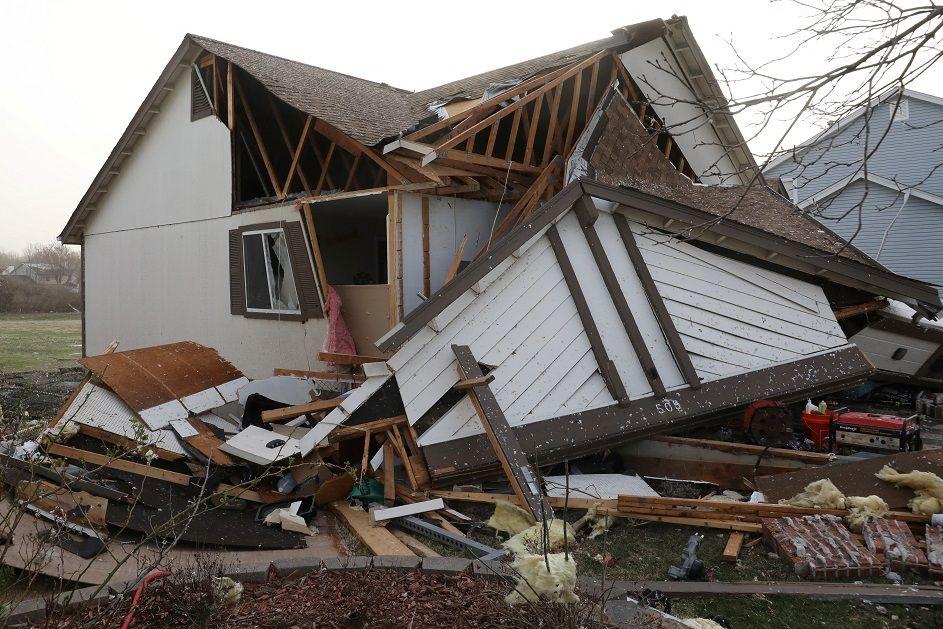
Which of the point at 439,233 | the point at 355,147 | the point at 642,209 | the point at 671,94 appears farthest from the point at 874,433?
the point at 355,147

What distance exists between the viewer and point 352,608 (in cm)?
370

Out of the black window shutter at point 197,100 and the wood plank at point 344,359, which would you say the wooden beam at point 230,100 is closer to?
the black window shutter at point 197,100

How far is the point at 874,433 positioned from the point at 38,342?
26.7m

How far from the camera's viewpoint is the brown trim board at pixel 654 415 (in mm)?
6945


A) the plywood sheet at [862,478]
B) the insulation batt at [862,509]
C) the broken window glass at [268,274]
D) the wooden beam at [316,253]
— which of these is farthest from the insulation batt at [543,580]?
the broken window glass at [268,274]

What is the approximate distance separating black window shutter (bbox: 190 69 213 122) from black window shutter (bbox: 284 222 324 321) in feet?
13.3

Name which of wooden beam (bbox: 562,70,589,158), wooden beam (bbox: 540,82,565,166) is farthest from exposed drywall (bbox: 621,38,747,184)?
wooden beam (bbox: 540,82,565,166)

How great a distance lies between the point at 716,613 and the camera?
443cm

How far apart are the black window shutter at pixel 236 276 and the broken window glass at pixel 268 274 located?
0.46 ft

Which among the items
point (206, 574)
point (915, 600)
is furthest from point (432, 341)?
point (915, 600)

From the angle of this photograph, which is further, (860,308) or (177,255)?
(177,255)

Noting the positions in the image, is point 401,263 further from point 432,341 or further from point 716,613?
point 716,613

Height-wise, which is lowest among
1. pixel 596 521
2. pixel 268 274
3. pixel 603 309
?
pixel 596 521

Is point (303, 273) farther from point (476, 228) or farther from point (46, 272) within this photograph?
point (46, 272)
